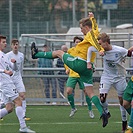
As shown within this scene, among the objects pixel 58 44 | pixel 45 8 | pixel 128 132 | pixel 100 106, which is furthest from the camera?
pixel 45 8

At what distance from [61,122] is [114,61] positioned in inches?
109

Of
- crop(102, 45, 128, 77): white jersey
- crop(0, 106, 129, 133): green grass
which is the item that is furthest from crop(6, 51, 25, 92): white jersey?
crop(102, 45, 128, 77): white jersey

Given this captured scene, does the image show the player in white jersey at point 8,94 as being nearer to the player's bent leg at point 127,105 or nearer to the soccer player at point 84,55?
the soccer player at point 84,55

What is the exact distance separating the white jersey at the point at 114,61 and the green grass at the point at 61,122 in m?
1.14

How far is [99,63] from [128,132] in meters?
9.17

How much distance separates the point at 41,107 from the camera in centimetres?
2062

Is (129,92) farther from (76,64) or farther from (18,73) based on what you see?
(18,73)

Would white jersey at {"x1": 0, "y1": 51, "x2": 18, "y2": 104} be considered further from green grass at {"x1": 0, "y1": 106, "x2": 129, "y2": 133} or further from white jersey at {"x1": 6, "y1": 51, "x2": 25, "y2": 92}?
white jersey at {"x1": 6, "y1": 51, "x2": 25, "y2": 92}

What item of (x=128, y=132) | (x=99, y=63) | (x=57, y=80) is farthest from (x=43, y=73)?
(x=128, y=132)

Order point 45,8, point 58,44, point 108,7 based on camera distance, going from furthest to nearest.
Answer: point 45,8 < point 108,7 < point 58,44

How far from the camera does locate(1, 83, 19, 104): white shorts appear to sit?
13.9 m

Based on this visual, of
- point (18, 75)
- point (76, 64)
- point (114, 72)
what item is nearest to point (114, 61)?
point (114, 72)

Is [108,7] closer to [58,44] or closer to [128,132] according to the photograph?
[58,44]

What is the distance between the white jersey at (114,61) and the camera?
45.3ft
